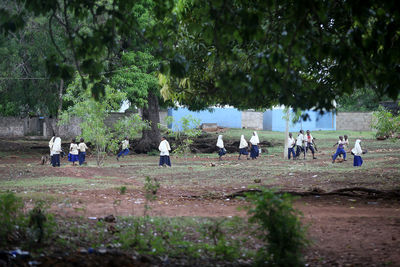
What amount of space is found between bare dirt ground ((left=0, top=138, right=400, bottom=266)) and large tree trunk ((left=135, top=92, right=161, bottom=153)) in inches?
489

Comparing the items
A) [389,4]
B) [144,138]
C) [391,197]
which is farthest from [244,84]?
[144,138]

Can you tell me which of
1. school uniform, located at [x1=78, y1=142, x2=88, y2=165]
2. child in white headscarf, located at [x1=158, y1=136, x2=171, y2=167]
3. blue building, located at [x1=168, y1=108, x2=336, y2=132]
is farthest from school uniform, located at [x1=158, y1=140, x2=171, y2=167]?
blue building, located at [x1=168, y1=108, x2=336, y2=132]

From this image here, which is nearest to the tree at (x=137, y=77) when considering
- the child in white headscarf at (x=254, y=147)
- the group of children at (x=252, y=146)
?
the group of children at (x=252, y=146)

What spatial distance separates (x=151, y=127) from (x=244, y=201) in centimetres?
2199

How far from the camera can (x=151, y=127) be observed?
33875 millimetres

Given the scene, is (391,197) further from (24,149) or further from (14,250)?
(24,149)

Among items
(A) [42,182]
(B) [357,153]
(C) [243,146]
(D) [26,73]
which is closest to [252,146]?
(C) [243,146]

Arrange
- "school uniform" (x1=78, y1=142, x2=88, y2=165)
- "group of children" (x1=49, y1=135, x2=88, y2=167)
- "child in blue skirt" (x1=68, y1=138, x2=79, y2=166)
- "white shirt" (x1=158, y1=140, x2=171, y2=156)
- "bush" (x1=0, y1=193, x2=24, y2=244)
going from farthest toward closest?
1. "school uniform" (x1=78, y1=142, x2=88, y2=165)
2. "child in blue skirt" (x1=68, y1=138, x2=79, y2=166)
3. "white shirt" (x1=158, y1=140, x2=171, y2=156)
4. "group of children" (x1=49, y1=135, x2=88, y2=167)
5. "bush" (x1=0, y1=193, x2=24, y2=244)

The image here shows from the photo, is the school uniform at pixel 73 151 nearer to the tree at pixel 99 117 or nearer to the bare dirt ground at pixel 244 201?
the tree at pixel 99 117

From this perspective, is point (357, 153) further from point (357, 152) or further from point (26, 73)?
point (26, 73)

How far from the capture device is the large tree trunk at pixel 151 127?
110 ft

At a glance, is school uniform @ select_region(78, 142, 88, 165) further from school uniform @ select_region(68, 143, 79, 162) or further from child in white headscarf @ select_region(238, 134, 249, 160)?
child in white headscarf @ select_region(238, 134, 249, 160)

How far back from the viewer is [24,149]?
1336 inches

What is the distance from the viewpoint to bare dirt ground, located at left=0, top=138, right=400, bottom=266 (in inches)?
310
